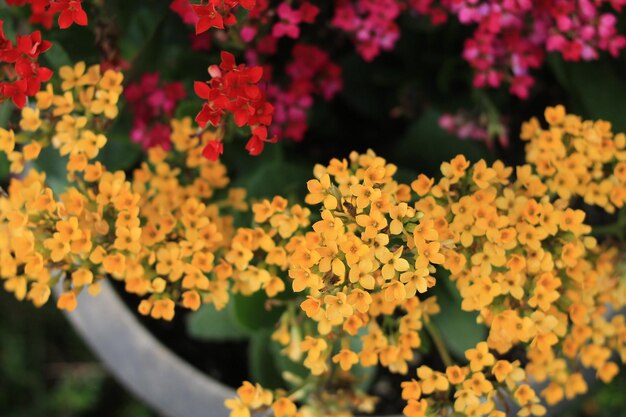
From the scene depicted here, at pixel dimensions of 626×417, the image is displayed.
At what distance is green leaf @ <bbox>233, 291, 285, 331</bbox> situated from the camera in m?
0.70

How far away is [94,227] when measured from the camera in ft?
1.90

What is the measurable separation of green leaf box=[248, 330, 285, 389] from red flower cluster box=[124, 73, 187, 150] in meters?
0.23

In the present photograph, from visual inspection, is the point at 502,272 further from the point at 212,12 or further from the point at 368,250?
the point at 212,12

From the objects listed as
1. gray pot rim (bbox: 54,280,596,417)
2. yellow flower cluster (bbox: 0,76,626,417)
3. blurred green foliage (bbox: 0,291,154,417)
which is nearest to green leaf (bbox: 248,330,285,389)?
gray pot rim (bbox: 54,280,596,417)

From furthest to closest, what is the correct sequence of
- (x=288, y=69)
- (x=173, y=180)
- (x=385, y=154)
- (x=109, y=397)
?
(x=109, y=397), (x=385, y=154), (x=288, y=69), (x=173, y=180)

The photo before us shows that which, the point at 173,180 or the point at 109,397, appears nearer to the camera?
the point at 173,180

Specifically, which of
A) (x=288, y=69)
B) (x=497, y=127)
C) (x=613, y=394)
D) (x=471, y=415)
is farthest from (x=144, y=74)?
(x=613, y=394)

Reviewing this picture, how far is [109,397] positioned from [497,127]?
83 cm

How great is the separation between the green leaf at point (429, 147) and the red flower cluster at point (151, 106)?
249 mm

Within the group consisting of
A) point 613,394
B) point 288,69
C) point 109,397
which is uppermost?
point 288,69

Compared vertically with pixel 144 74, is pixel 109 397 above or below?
below

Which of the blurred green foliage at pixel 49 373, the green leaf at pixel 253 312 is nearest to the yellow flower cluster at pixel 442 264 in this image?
the green leaf at pixel 253 312

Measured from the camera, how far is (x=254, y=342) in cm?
80

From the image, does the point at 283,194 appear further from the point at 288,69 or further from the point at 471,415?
the point at 471,415
